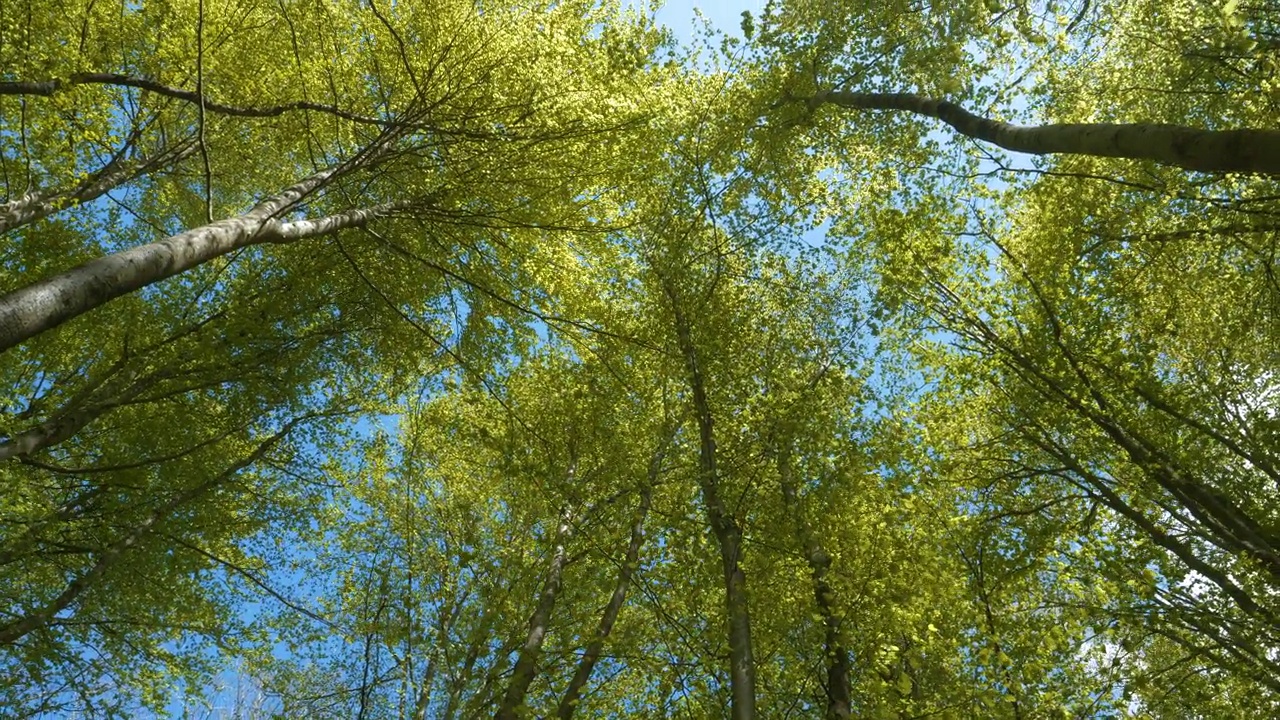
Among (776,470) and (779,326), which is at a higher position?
(779,326)

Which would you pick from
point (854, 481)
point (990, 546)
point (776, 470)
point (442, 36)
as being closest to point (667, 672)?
point (776, 470)

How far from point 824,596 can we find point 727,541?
40.0 inches

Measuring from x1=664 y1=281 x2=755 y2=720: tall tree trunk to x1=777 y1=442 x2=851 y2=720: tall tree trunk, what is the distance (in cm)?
65

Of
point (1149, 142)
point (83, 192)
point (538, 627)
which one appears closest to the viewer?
point (1149, 142)

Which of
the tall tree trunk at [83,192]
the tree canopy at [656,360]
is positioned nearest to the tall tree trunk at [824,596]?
the tree canopy at [656,360]

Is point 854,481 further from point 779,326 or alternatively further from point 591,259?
point 591,259

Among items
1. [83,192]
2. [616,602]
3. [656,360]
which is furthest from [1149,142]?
[83,192]

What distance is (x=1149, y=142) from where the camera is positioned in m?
3.29

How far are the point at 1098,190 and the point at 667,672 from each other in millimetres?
7386

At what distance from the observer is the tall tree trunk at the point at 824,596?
562 centimetres

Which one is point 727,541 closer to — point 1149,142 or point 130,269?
point 1149,142

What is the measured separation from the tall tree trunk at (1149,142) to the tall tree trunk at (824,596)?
309cm

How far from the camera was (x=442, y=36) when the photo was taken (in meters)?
7.46

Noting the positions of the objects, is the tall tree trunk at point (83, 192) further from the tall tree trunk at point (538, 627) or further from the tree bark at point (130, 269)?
the tall tree trunk at point (538, 627)
